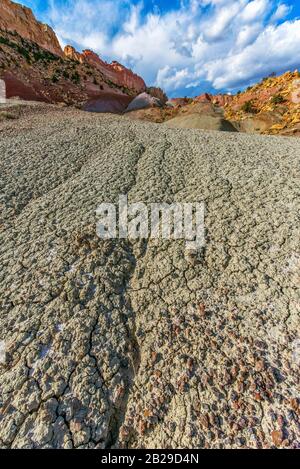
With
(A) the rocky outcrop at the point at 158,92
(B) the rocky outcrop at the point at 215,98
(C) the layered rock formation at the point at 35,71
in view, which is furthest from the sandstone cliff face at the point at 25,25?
(B) the rocky outcrop at the point at 215,98

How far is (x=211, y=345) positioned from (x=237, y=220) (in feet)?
6.29

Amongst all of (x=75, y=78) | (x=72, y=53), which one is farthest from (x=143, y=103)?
(x=72, y=53)

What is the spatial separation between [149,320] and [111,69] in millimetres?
68916

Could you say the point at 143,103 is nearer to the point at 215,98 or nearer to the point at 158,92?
the point at 215,98

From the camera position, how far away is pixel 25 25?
4459 cm

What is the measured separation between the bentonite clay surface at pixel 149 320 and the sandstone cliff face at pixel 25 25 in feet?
167

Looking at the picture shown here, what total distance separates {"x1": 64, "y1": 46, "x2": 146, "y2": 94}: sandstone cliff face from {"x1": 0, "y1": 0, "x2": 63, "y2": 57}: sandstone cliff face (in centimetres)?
326

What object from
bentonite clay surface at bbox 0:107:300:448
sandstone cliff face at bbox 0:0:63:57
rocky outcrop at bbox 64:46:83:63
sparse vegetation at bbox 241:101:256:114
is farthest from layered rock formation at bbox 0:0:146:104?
bentonite clay surface at bbox 0:107:300:448

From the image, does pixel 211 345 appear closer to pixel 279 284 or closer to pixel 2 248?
pixel 279 284

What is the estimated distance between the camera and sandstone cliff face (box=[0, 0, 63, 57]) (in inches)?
1625

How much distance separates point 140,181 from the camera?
4.59 metres

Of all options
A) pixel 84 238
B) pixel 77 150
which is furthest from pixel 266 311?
pixel 77 150

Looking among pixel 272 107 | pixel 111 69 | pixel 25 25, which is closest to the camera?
pixel 272 107

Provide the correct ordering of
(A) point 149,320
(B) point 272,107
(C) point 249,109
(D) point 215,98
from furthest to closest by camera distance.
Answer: (D) point 215,98, (C) point 249,109, (B) point 272,107, (A) point 149,320
